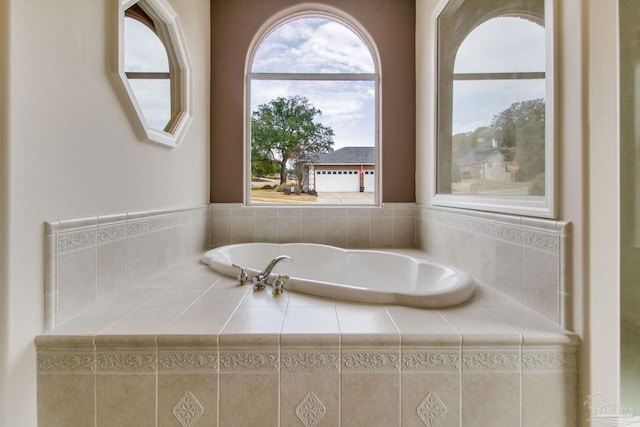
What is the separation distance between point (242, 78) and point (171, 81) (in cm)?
77

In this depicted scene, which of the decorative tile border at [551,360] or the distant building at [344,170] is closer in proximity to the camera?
the decorative tile border at [551,360]

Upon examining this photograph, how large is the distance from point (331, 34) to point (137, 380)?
111 inches

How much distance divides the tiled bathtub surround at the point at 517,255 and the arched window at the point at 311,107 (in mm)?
1000

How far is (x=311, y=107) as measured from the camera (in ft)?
8.98

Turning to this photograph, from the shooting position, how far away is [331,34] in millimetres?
2699

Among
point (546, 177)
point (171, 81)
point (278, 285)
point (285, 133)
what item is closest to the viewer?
point (546, 177)

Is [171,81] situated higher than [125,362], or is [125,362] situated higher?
[171,81]

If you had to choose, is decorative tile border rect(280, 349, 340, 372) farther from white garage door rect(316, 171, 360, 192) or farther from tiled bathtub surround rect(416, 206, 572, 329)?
white garage door rect(316, 171, 360, 192)

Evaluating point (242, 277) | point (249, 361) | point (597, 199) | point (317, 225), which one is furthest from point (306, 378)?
point (317, 225)

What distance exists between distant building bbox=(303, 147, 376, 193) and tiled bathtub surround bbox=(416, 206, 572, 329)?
2.86ft

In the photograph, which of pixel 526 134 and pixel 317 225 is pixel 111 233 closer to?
pixel 317 225

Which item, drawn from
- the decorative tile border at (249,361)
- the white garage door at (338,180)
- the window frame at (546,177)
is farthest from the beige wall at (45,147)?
the window frame at (546,177)

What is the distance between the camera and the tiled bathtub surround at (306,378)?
100 centimetres

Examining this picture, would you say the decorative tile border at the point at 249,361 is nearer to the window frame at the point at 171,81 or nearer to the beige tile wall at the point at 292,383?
the beige tile wall at the point at 292,383
